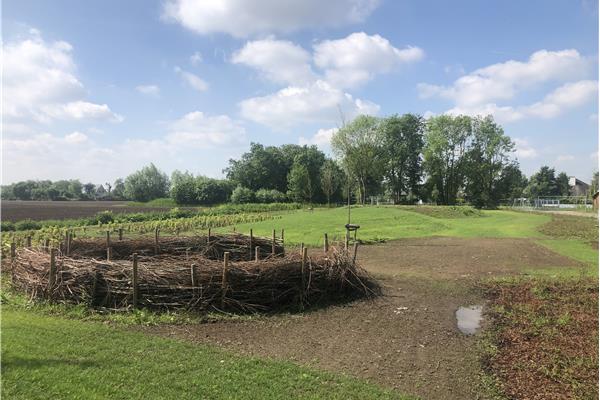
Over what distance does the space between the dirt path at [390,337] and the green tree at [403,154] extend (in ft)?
205

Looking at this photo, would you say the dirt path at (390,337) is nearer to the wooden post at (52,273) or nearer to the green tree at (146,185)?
the wooden post at (52,273)

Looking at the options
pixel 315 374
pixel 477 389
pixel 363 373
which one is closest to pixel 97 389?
pixel 315 374

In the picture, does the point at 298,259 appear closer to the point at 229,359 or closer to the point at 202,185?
the point at 229,359

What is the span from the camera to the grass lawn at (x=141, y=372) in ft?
18.2

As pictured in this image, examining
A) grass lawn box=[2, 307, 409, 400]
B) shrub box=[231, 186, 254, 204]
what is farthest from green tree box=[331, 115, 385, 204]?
grass lawn box=[2, 307, 409, 400]

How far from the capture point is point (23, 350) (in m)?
6.60

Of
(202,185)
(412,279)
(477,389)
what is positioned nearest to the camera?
(477,389)

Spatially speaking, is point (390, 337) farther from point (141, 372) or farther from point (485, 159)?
point (485, 159)

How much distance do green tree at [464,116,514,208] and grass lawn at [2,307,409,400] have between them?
7041 cm

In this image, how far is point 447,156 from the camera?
72062mm

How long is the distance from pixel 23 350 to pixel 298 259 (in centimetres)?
642

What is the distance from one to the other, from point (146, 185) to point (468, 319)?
9674 centimetres

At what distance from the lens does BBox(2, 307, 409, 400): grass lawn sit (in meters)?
5.56

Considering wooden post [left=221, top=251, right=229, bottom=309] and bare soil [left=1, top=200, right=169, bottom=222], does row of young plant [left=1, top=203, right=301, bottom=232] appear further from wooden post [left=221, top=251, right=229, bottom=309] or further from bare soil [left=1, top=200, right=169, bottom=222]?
wooden post [left=221, top=251, right=229, bottom=309]
